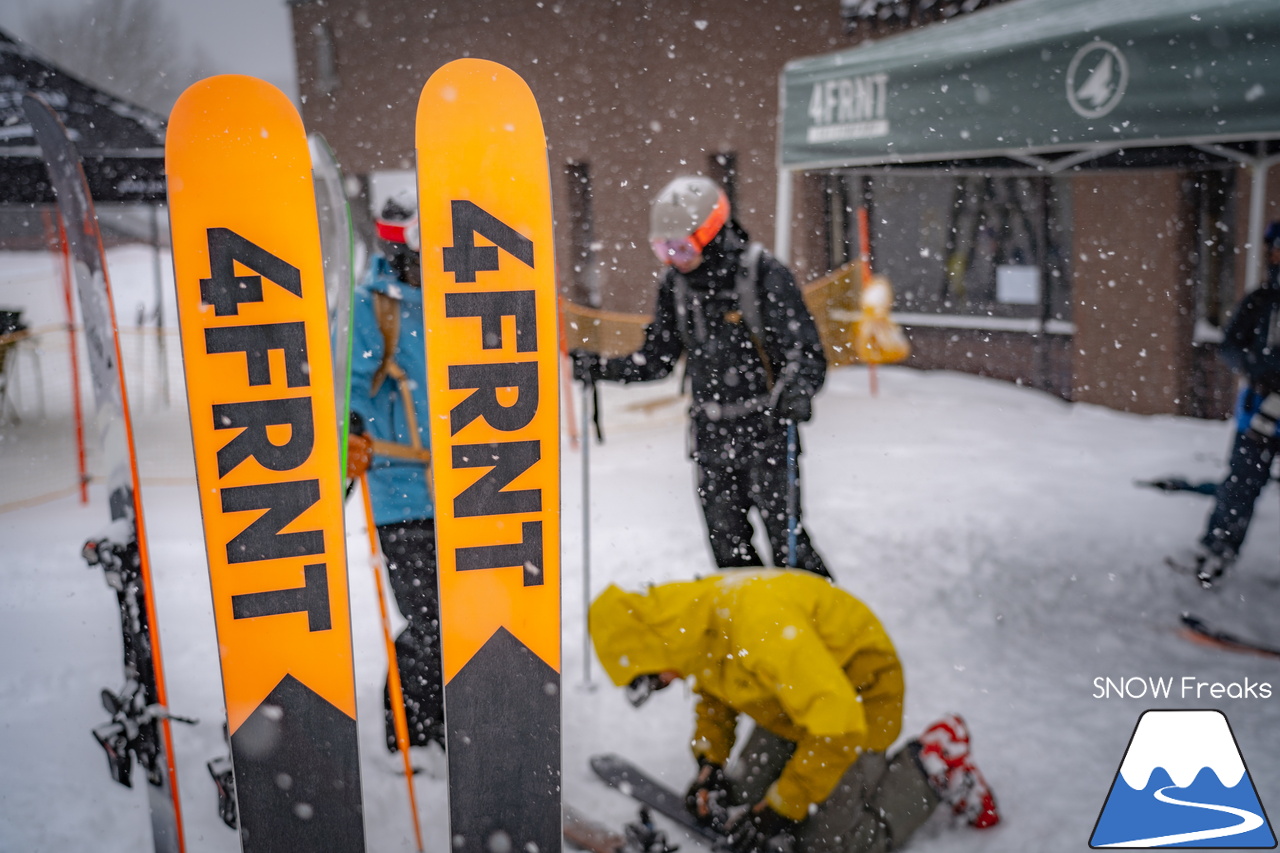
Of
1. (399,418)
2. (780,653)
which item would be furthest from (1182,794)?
(399,418)

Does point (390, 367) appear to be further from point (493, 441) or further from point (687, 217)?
point (687, 217)

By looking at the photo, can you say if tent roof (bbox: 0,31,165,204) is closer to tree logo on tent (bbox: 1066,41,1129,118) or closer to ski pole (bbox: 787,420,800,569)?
ski pole (bbox: 787,420,800,569)

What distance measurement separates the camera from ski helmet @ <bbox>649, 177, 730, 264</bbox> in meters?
2.65

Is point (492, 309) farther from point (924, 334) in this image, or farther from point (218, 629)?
point (924, 334)

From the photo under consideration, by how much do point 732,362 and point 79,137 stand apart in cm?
544

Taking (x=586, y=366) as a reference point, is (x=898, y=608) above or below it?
below

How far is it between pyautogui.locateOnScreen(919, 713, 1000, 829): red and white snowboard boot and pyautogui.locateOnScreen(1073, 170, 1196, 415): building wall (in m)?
5.52

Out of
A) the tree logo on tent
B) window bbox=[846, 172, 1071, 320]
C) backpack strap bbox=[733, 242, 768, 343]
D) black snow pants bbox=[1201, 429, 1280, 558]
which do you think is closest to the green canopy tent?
the tree logo on tent

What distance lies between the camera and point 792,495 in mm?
2836

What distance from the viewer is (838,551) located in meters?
4.21

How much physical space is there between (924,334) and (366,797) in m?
7.41

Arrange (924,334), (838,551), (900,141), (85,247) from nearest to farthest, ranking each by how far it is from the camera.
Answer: (85,247) < (900,141) < (838,551) < (924,334)

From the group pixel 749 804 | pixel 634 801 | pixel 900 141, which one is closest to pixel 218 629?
pixel 634 801

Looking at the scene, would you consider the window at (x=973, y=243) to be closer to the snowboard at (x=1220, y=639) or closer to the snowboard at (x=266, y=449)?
the snowboard at (x=1220, y=639)
